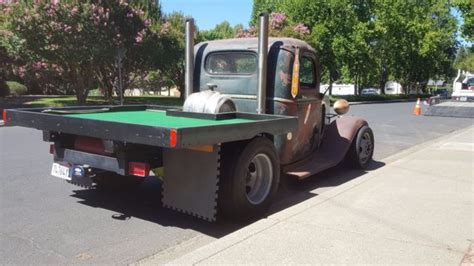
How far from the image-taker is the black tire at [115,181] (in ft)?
20.6

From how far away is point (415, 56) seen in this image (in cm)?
5609

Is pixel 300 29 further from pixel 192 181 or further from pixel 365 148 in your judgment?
pixel 192 181

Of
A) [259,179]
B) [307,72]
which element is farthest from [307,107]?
[259,179]

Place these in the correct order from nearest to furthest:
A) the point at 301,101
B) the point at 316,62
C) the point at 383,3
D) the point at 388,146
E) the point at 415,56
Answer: the point at 301,101 → the point at 316,62 → the point at 388,146 → the point at 383,3 → the point at 415,56

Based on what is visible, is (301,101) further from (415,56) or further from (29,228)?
(415,56)

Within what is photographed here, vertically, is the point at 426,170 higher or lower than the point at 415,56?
lower

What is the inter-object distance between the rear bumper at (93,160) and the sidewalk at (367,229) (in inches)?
52.9

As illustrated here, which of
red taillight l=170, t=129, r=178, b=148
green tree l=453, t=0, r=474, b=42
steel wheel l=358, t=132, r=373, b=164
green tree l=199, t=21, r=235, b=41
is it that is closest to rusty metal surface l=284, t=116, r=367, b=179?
steel wheel l=358, t=132, r=373, b=164

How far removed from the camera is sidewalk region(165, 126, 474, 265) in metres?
4.13

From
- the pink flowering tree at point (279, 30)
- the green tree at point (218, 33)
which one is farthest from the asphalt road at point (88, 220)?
the green tree at point (218, 33)

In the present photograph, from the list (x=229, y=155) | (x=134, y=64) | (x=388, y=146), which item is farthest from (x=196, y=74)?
(x=134, y=64)

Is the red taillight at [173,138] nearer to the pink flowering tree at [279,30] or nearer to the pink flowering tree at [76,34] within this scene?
the pink flowering tree at [76,34]

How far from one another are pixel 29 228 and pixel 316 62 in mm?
4427

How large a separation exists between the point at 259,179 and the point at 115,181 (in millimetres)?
A: 1983
